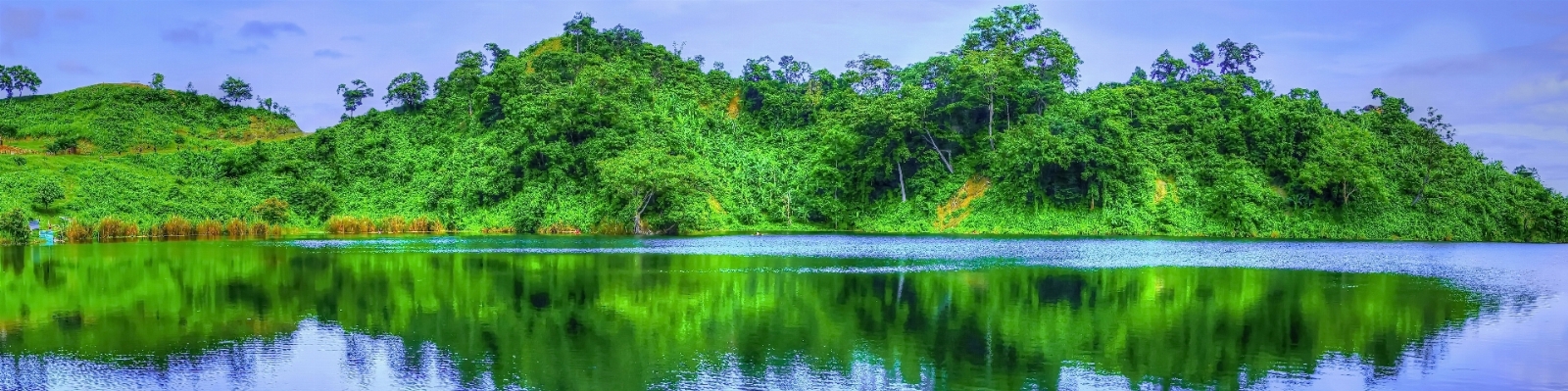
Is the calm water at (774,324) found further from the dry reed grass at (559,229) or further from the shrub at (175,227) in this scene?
the dry reed grass at (559,229)

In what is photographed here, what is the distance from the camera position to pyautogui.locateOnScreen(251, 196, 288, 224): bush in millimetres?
65812

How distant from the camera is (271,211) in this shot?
65938mm

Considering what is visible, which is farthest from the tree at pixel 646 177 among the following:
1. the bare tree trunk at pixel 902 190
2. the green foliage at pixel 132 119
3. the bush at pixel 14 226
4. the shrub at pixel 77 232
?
the green foliage at pixel 132 119

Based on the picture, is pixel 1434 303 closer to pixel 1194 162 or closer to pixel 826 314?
pixel 826 314

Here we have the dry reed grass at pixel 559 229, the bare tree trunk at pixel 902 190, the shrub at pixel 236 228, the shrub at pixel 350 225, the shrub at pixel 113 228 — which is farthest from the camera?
the bare tree trunk at pixel 902 190

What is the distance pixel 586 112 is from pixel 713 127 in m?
15.5

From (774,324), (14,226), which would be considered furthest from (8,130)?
(774,324)

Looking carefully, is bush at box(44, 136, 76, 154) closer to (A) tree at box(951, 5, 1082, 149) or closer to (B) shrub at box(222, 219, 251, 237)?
(B) shrub at box(222, 219, 251, 237)

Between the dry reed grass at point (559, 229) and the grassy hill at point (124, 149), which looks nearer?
the grassy hill at point (124, 149)

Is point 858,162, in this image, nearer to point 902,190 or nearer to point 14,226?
point 902,190

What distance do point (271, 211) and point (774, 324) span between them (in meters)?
57.6

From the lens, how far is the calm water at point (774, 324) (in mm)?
14312

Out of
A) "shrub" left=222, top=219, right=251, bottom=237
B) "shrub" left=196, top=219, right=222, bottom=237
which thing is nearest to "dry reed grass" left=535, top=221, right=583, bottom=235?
"shrub" left=222, top=219, right=251, bottom=237

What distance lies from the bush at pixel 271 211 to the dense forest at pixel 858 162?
1.41m
